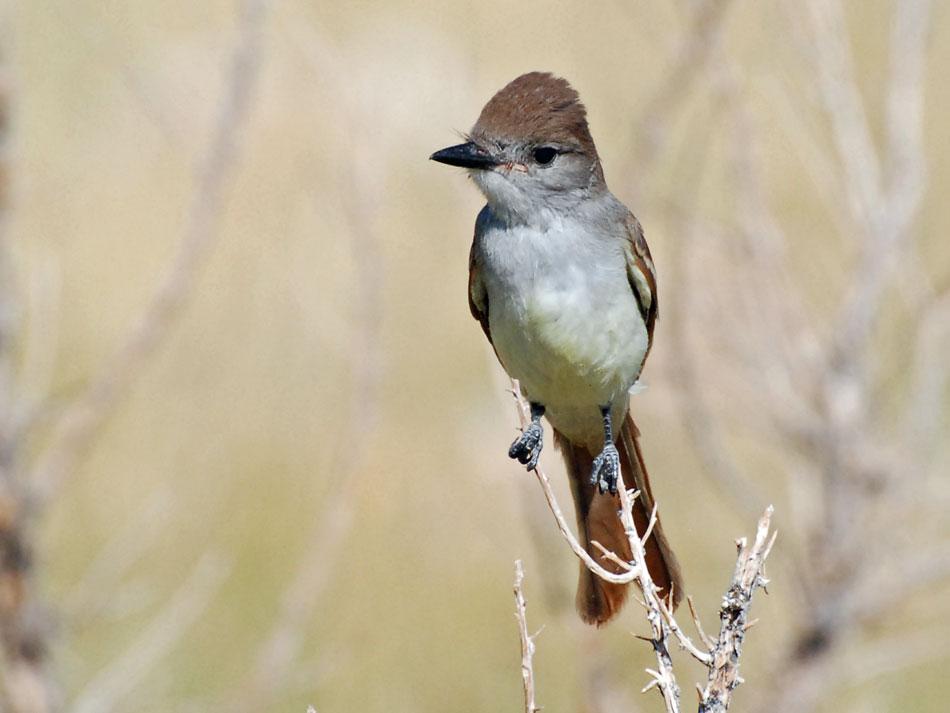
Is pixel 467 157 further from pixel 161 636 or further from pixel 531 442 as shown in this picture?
pixel 161 636

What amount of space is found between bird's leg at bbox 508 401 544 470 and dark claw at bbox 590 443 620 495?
177 mm

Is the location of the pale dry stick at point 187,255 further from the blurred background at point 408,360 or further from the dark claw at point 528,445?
the dark claw at point 528,445

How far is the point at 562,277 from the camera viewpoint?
399cm

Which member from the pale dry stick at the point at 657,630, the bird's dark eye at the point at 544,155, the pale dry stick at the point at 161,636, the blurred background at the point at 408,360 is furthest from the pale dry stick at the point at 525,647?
the pale dry stick at the point at 161,636

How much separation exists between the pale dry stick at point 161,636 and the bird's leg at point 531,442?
171cm

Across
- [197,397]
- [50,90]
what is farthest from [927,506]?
[50,90]

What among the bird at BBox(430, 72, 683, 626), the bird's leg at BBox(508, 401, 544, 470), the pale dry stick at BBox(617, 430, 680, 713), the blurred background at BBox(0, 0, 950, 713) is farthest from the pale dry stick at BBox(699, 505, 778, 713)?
the blurred background at BBox(0, 0, 950, 713)

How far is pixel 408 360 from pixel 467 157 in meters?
5.71

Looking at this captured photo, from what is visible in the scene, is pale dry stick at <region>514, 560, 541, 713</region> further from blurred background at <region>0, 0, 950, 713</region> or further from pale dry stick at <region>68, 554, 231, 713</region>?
pale dry stick at <region>68, 554, 231, 713</region>

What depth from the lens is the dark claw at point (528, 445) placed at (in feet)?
13.5

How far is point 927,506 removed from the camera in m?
5.32

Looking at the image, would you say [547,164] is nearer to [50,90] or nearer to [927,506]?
[927,506]

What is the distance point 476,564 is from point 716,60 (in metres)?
3.93

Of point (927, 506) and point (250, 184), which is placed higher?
point (250, 184)
